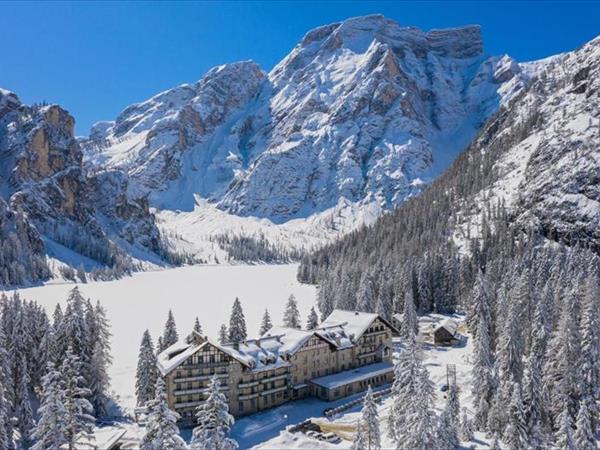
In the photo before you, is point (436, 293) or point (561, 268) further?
point (436, 293)

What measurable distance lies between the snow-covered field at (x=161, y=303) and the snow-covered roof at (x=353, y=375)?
2444cm

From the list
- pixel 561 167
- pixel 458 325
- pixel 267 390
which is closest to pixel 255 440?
pixel 267 390

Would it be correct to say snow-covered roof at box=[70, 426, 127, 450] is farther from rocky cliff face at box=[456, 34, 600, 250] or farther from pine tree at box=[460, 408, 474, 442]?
rocky cliff face at box=[456, 34, 600, 250]

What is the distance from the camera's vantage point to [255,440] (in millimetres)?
49500

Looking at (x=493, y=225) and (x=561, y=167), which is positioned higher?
(x=561, y=167)

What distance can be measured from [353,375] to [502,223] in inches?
3557

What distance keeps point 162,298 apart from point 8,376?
10243 cm

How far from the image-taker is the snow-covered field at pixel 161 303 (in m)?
81.6

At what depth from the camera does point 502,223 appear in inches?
5394

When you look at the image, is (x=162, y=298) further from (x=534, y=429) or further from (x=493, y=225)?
(x=534, y=429)

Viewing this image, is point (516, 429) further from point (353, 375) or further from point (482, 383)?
point (353, 375)

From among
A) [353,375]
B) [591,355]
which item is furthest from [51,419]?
[591,355]

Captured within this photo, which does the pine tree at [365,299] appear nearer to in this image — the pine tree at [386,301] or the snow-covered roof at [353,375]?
the pine tree at [386,301]

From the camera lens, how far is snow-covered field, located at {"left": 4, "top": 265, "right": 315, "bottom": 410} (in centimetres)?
8156
